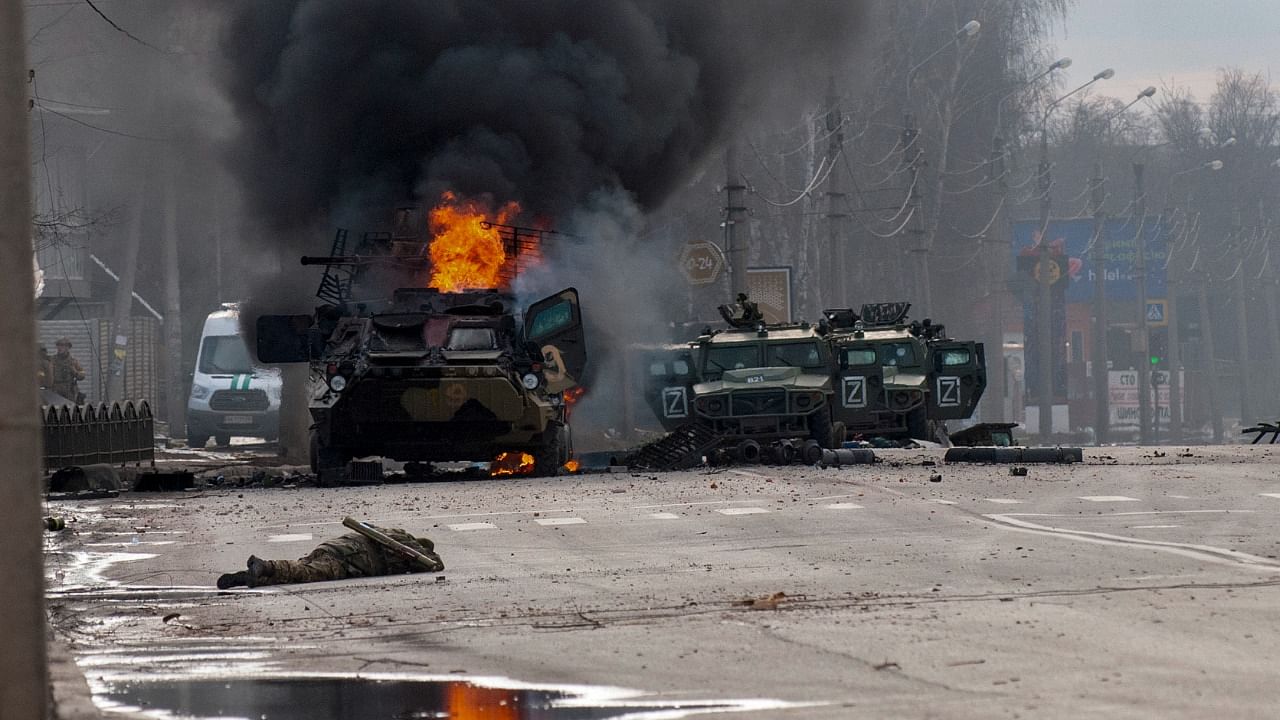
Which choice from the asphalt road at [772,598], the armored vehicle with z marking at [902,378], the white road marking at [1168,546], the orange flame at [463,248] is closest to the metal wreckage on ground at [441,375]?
the orange flame at [463,248]

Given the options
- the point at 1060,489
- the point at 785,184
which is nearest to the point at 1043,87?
the point at 785,184

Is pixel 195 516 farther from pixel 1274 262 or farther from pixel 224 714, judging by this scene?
pixel 1274 262

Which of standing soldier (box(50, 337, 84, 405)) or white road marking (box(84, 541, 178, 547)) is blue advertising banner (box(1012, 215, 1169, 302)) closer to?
standing soldier (box(50, 337, 84, 405))

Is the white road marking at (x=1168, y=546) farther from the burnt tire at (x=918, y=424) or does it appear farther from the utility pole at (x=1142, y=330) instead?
the utility pole at (x=1142, y=330)

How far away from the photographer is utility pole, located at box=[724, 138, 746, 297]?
29.7m

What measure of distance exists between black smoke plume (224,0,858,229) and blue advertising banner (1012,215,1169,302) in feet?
119

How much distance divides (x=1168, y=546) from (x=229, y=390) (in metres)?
27.2

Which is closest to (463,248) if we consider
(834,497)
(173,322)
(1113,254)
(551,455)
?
(551,455)

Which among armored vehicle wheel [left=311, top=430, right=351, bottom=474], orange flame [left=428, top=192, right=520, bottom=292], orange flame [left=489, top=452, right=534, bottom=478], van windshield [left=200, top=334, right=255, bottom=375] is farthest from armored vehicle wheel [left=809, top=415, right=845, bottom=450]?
van windshield [left=200, top=334, right=255, bottom=375]

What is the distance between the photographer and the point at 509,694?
6250 millimetres

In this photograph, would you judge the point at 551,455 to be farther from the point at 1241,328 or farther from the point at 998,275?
the point at 1241,328

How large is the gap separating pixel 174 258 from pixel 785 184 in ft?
68.0

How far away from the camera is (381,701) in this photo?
6191mm

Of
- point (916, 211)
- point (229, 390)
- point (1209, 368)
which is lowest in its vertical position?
point (229, 390)
